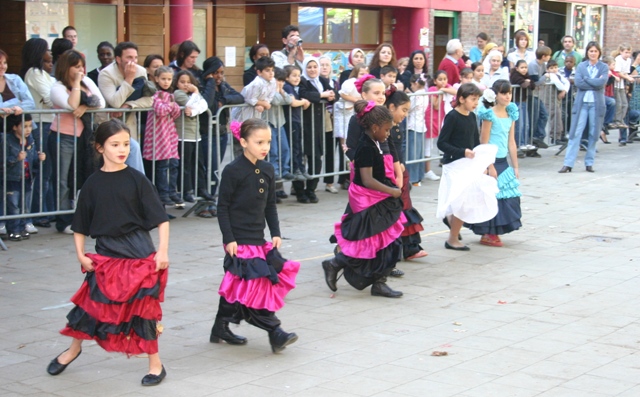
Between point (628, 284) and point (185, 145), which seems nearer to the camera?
point (628, 284)

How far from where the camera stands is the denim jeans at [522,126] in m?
16.7

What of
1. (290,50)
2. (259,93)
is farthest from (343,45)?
(259,93)

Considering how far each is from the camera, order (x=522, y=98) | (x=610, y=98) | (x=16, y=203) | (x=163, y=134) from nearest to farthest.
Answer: (x=16, y=203), (x=163, y=134), (x=522, y=98), (x=610, y=98)

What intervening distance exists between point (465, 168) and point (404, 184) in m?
0.99

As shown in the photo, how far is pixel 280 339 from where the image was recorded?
632 cm

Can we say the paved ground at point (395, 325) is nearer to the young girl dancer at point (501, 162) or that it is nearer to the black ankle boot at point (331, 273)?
the black ankle boot at point (331, 273)

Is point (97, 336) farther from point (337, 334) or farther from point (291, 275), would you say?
point (337, 334)

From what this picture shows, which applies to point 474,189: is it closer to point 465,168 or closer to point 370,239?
point 465,168

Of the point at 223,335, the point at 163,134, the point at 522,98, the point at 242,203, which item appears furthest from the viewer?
the point at 522,98

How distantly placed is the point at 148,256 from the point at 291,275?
1.05m

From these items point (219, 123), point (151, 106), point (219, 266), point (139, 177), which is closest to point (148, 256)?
point (139, 177)

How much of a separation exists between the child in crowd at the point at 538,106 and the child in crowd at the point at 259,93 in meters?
6.57

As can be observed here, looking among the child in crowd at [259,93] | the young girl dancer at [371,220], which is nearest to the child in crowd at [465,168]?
the young girl dancer at [371,220]

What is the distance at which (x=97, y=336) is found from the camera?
577 cm
